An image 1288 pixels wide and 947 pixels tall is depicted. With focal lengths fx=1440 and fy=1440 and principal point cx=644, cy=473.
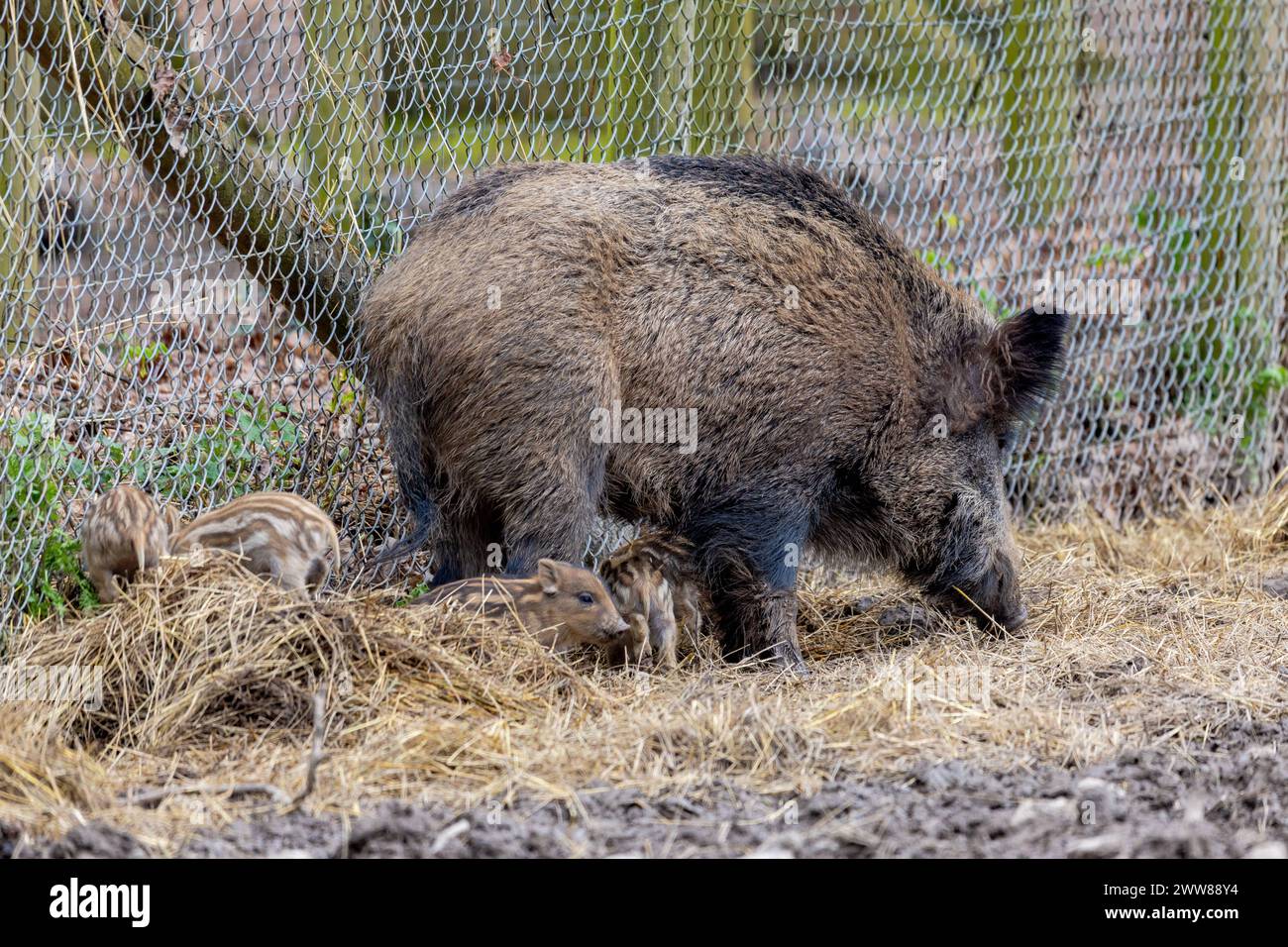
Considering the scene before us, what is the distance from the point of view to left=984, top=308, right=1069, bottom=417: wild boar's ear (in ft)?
17.5

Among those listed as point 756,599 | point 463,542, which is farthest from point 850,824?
point 463,542

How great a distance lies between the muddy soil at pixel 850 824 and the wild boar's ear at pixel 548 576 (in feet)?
4.06

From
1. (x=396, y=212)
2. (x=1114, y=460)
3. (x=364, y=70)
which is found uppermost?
(x=364, y=70)

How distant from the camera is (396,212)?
18.2 ft

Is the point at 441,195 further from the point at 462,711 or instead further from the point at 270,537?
the point at 462,711

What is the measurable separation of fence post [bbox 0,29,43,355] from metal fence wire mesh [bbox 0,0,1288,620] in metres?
0.02

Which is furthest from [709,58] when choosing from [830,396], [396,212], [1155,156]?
[1155,156]

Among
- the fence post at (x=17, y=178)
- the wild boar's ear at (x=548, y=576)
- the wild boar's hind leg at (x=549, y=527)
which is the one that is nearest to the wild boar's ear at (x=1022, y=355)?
the wild boar's hind leg at (x=549, y=527)

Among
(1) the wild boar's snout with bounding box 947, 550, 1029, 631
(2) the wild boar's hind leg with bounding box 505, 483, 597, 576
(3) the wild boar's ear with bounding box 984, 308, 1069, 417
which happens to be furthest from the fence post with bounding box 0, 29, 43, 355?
(1) the wild boar's snout with bounding box 947, 550, 1029, 631

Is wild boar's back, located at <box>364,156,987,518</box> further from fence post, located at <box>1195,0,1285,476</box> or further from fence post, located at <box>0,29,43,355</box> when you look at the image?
fence post, located at <box>1195,0,1285,476</box>

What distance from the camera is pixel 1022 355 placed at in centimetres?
535

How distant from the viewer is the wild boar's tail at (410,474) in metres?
4.70
